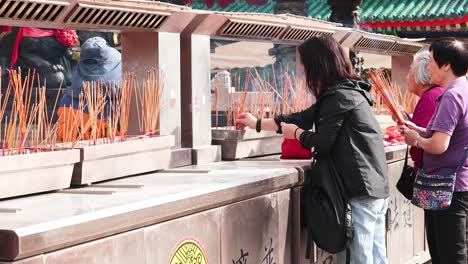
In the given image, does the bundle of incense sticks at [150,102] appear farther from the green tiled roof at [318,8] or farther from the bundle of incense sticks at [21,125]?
the green tiled roof at [318,8]

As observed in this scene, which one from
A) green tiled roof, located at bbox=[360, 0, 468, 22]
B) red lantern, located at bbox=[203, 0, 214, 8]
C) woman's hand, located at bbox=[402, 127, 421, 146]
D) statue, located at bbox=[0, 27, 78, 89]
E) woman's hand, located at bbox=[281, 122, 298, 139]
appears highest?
red lantern, located at bbox=[203, 0, 214, 8]

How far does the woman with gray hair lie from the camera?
4688 millimetres

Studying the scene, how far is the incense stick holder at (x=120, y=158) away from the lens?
11.4ft

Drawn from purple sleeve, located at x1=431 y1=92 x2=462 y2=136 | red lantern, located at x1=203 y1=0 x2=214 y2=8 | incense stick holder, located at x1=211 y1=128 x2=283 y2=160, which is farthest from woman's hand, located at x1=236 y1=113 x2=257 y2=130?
red lantern, located at x1=203 y1=0 x2=214 y2=8

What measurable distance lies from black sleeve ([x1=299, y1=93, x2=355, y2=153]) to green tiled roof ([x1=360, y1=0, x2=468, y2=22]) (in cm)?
1124

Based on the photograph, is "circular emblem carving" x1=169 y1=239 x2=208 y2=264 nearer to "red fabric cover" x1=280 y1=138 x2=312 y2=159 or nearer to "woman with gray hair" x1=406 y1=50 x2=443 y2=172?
"red fabric cover" x1=280 y1=138 x2=312 y2=159

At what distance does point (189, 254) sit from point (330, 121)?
0.92m

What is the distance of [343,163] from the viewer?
12.8ft

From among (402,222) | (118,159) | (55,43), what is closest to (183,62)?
(118,159)

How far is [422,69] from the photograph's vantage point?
4855mm

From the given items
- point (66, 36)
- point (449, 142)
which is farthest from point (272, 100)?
point (66, 36)

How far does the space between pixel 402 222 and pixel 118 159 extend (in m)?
2.32

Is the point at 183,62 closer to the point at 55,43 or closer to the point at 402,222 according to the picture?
the point at 402,222

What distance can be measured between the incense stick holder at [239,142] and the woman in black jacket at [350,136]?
23.4 inches
